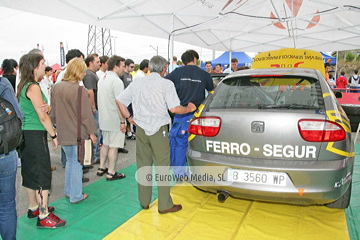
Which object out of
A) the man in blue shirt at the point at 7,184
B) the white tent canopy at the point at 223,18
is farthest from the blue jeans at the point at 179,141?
the white tent canopy at the point at 223,18

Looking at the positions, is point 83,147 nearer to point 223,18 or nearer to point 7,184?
point 7,184

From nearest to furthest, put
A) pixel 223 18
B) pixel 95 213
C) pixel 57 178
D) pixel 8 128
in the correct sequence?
pixel 8 128, pixel 95 213, pixel 57 178, pixel 223 18

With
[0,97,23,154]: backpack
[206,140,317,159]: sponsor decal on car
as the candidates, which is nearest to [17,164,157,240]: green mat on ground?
[0,97,23,154]: backpack

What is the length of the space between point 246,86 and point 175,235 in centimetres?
172

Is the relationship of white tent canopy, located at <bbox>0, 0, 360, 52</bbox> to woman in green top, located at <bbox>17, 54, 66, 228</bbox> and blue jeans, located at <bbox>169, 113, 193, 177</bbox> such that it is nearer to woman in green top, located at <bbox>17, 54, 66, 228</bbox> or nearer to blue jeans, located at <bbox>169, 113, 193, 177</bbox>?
woman in green top, located at <bbox>17, 54, 66, 228</bbox>

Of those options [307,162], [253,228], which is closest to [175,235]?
[253,228]

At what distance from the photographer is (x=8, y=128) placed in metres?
2.02

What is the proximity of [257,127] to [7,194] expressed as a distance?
2.13 meters

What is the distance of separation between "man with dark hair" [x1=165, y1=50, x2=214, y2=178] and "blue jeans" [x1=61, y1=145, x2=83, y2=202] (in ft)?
4.28

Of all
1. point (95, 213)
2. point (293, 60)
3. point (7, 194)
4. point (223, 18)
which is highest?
point (223, 18)

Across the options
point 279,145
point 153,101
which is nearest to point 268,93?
point 279,145

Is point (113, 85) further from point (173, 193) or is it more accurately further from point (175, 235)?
point (175, 235)

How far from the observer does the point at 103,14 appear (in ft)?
22.1

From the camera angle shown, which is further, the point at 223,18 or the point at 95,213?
the point at 223,18
